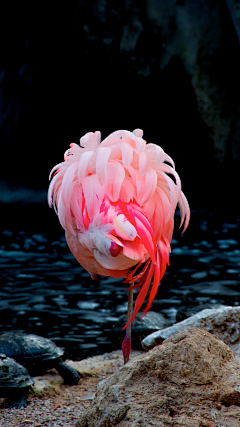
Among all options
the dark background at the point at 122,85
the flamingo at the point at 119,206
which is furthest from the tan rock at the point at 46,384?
the dark background at the point at 122,85

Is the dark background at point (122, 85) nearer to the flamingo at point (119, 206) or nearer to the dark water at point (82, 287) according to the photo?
the dark water at point (82, 287)

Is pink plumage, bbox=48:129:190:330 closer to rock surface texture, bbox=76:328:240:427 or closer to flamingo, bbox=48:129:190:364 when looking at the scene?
flamingo, bbox=48:129:190:364

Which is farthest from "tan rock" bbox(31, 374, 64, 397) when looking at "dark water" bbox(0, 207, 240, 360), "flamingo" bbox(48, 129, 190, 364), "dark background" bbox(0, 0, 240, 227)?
"dark background" bbox(0, 0, 240, 227)

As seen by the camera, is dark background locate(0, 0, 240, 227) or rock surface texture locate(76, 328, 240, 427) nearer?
rock surface texture locate(76, 328, 240, 427)

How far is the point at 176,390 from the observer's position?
1430 mm

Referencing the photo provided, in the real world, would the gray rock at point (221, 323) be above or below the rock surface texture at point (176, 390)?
below

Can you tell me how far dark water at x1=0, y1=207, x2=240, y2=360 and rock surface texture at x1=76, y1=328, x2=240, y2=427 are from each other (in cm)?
178

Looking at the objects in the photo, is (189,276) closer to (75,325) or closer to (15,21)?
(75,325)

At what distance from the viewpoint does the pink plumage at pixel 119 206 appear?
5.95 feet

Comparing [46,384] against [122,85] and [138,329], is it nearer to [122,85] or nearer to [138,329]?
[138,329]

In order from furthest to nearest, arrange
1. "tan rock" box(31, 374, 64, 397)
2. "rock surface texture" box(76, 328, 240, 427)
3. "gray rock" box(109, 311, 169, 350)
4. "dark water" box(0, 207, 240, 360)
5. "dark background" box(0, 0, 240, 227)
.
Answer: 1. "dark background" box(0, 0, 240, 227)
2. "dark water" box(0, 207, 240, 360)
3. "gray rock" box(109, 311, 169, 350)
4. "tan rock" box(31, 374, 64, 397)
5. "rock surface texture" box(76, 328, 240, 427)

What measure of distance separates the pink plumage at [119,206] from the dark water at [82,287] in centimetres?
150

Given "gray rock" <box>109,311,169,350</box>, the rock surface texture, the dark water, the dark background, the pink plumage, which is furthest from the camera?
the dark background

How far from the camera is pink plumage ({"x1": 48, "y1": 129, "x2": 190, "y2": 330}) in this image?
5.95 feet
